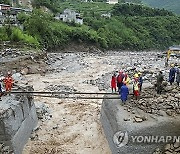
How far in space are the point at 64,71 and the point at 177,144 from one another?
600 inches

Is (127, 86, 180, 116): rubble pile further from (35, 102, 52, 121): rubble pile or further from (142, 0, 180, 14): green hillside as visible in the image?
(142, 0, 180, 14): green hillside

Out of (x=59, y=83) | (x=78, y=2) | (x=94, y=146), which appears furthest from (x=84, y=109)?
(x=78, y=2)

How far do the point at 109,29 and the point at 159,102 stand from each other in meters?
48.3

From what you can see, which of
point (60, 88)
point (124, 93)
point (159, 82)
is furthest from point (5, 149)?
point (60, 88)

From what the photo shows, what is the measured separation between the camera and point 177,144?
397 inches

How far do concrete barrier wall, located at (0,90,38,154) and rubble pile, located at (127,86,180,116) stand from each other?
4.07 meters

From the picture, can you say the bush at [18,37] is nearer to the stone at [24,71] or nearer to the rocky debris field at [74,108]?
the rocky debris field at [74,108]

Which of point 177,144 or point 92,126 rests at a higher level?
point 177,144

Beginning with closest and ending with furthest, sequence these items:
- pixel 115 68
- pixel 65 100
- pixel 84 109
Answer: pixel 84 109, pixel 65 100, pixel 115 68

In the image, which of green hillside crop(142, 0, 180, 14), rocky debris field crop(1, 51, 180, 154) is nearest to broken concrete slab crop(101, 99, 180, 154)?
rocky debris field crop(1, 51, 180, 154)

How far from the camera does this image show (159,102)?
11.8m

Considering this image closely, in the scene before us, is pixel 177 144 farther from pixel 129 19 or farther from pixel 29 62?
pixel 129 19

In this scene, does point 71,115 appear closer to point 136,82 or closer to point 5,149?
point 136,82

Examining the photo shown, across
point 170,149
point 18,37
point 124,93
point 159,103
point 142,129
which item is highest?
point 124,93
